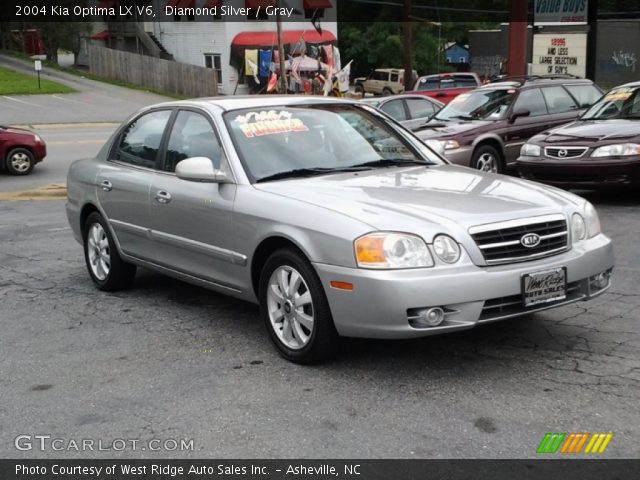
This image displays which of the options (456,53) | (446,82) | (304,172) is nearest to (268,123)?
(304,172)

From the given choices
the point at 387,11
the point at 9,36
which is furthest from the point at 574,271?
the point at 387,11

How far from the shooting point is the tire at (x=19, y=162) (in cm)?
1653

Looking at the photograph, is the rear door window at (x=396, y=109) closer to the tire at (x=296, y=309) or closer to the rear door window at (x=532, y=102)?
the rear door window at (x=532, y=102)

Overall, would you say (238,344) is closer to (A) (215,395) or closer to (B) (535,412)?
(A) (215,395)

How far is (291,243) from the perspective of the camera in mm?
5016

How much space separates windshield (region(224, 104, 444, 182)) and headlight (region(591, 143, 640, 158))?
4616 millimetres

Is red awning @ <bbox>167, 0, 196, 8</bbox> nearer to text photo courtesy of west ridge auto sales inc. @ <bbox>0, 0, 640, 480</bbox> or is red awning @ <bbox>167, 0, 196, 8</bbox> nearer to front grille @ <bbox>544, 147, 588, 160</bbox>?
front grille @ <bbox>544, 147, 588, 160</bbox>

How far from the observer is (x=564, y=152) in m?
10.5

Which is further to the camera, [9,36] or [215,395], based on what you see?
[9,36]

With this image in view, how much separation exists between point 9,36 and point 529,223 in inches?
2193

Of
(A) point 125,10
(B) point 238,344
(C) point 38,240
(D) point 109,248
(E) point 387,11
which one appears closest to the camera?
(B) point 238,344

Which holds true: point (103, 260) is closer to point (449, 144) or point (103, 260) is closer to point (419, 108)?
point (449, 144)

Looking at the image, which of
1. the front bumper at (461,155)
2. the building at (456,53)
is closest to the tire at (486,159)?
the front bumper at (461,155)
